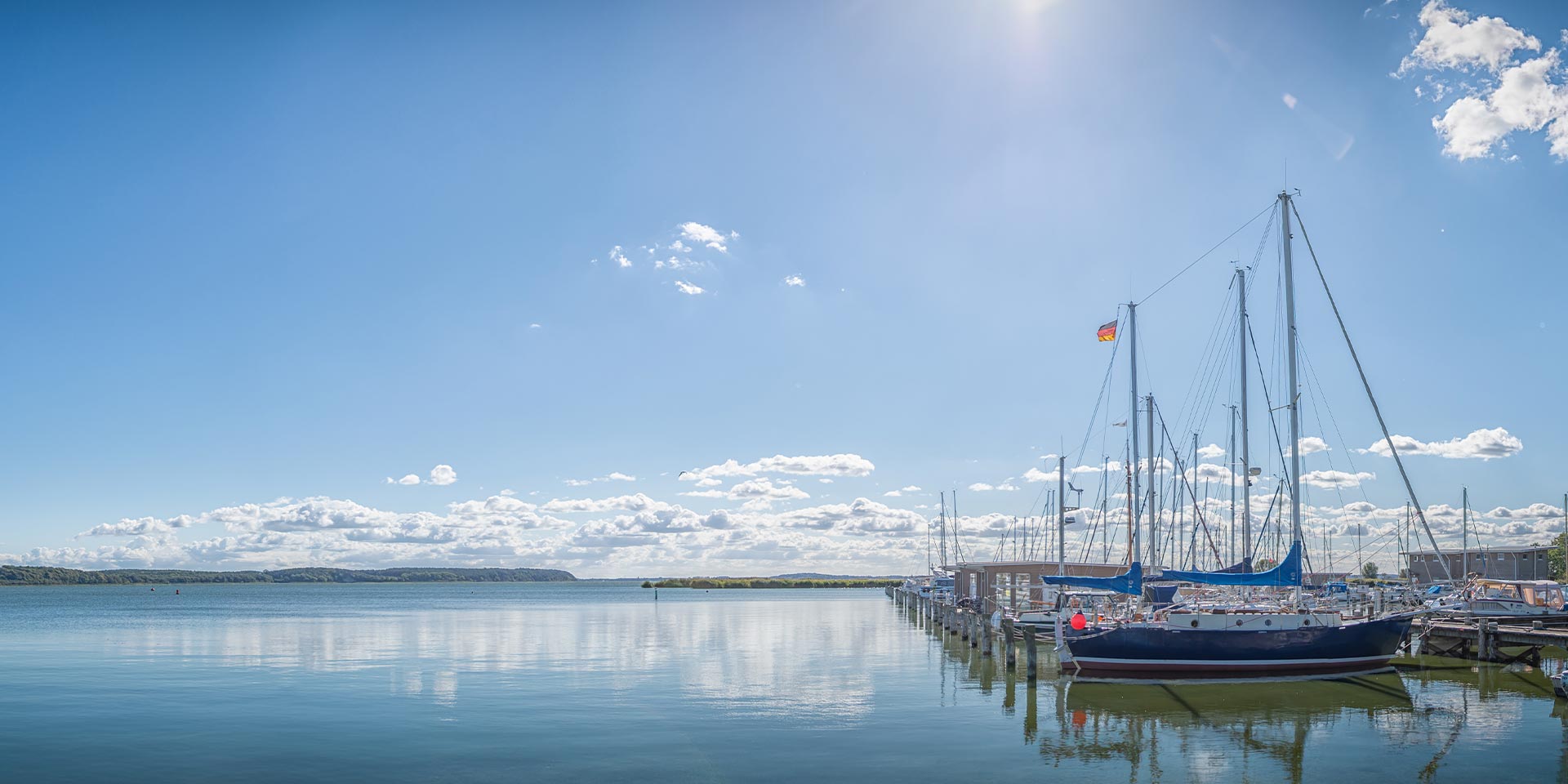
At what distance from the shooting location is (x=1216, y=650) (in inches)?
1361

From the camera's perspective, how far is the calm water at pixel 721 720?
73.3 ft

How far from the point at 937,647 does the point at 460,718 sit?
96.2 feet

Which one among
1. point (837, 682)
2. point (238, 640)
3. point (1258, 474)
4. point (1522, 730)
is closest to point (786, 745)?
point (837, 682)

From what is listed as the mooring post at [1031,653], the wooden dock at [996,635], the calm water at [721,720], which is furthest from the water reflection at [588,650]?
the mooring post at [1031,653]

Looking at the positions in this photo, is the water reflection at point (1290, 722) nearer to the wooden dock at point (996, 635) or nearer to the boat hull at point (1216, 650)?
the boat hull at point (1216, 650)

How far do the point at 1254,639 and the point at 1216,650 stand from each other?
1314mm

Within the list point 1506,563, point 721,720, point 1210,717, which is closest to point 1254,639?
point 1210,717

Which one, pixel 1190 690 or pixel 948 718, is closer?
pixel 948 718

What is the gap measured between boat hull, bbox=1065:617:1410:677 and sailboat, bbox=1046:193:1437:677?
0.09 feet

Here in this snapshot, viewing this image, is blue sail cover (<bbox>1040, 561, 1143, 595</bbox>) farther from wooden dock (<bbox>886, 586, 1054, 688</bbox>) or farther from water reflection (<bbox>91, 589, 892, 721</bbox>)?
water reflection (<bbox>91, 589, 892, 721</bbox>)

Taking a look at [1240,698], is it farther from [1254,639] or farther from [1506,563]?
[1506,563]

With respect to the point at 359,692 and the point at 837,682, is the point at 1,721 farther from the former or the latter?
the point at 837,682

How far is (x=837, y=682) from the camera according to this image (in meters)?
37.1

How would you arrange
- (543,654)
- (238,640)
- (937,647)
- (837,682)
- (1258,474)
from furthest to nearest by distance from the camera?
(238,640), (937,647), (543,654), (1258,474), (837,682)
